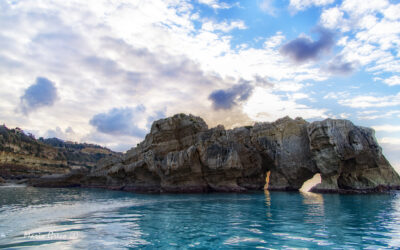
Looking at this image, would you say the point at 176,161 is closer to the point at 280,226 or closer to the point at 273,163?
the point at 273,163

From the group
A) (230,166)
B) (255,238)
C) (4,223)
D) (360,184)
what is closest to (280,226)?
(255,238)

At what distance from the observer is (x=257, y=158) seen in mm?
38500

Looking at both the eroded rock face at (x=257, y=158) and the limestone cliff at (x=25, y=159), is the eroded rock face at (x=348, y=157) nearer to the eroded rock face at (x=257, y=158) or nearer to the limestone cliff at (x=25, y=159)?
the eroded rock face at (x=257, y=158)

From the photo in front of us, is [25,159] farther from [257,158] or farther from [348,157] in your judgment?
[348,157]

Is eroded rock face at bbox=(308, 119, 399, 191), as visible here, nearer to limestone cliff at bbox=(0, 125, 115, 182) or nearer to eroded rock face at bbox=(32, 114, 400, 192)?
eroded rock face at bbox=(32, 114, 400, 192)

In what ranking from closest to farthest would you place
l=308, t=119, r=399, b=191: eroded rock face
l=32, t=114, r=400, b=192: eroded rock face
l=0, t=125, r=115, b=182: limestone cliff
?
l=308, t=119, r=399, b=191: eroded rock face < l=32, t=114, r=400, b=192: eroded rock face < l=0, t=125, r=115, b=182: limestone cliff

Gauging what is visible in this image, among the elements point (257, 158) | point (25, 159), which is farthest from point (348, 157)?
point (25, 159)

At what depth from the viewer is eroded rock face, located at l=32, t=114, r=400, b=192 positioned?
103ft

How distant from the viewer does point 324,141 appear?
103 ft

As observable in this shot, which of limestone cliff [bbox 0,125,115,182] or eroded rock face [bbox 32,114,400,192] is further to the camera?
limestone cliff [bbox 0,125,115,182]

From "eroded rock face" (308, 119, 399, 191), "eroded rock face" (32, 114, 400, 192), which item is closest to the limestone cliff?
"eroded rock face" (32, 114, 400, 192)

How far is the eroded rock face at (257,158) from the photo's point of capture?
31.3m

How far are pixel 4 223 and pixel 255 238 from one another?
11.5 metres

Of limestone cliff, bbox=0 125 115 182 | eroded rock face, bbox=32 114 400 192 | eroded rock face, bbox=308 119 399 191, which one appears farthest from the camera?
limestone cliff, bbox=0 125 115 182
